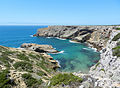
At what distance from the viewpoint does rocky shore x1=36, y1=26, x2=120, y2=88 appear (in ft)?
32.8

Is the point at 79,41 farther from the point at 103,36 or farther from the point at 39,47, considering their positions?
the point at 39,47

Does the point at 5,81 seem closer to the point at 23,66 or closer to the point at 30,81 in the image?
the point at 30,81

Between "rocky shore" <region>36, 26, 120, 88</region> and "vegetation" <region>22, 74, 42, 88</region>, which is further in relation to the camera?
"vegetation" <region>22, 74, 42, 88</region>

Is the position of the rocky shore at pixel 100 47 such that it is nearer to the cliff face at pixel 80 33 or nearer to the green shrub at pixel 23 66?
the cliff face at pixel 80 33

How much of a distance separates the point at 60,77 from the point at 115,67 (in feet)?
37.0

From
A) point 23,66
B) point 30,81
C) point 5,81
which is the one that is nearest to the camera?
point 5,81

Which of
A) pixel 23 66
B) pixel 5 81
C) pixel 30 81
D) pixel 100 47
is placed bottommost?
pixel 100 47

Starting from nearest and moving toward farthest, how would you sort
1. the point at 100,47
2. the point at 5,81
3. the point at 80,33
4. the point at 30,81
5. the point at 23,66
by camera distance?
the point at 5,81 < the point at 30,81 < the point at 23,66 < the point at 100,47 < the point at 80,33

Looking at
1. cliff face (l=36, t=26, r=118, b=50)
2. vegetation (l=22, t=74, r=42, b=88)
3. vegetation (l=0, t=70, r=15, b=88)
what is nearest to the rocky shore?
cliff face (l=36, t=26, r=118, b=50)

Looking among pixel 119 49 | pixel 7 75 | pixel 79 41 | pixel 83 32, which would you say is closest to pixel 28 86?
pixel 7 75

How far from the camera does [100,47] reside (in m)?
55.7

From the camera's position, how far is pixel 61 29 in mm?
105938

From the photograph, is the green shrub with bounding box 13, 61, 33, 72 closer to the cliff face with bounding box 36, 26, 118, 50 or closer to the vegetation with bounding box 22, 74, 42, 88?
the vegetation with bounding box 22, 74, 42, 88

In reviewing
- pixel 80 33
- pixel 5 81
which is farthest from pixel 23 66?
pixel 80 33
